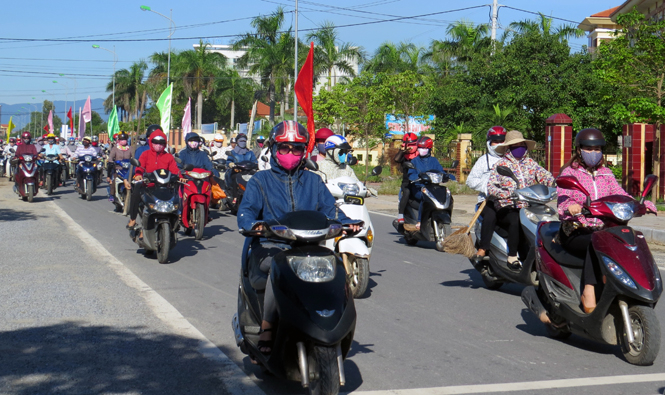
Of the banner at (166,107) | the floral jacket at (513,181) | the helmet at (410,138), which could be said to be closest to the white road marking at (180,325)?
the floral jacket at (513,181)

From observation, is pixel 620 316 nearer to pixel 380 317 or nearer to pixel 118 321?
pixel 380 317

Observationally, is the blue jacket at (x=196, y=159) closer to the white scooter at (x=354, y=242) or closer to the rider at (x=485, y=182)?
the white scooter at (x=354, y=242)

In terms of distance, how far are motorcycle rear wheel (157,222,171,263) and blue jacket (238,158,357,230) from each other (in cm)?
536

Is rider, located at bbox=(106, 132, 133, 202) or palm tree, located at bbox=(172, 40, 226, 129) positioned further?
palm tree, located at bbox=(172, 40, 226, 129)

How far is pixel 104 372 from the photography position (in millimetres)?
5168

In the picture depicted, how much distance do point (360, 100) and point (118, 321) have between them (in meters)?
31.1

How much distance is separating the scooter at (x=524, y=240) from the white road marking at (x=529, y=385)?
6.78ft

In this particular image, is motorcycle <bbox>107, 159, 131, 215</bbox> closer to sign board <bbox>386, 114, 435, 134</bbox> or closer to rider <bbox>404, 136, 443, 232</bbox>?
rider <bbox>404, 136, 443, 232</bbox>

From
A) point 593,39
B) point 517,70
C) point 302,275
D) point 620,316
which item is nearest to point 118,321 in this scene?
point 302,275

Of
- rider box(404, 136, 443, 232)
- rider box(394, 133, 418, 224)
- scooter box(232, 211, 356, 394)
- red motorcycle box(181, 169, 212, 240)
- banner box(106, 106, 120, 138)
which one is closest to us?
scooter box(232, 211, 356, 394)

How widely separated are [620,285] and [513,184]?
9.17ft

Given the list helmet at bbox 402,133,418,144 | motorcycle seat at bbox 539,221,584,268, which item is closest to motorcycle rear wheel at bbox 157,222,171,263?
helmet at bbox 402,133,418,144

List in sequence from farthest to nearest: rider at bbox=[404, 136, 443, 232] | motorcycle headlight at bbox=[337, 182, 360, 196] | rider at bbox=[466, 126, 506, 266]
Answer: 1. rider at bbox=[404, 136, 443, 232]
2. motorcycle headlight at bbox=[337, 182, 360, 196]
3. rider at bbox=[466, 126, 506, 266]

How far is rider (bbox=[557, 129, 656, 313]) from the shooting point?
577 cm
